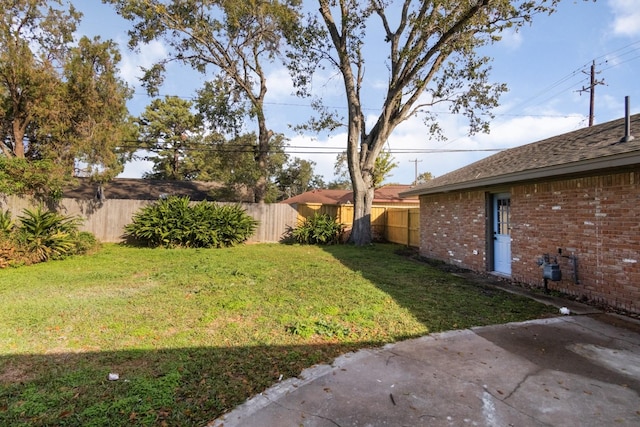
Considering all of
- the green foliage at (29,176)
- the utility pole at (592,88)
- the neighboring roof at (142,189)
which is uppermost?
the utility pole at (592,88)

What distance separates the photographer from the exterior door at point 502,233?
7.35 metres

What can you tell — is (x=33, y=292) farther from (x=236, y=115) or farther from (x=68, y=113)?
(x=236, y=115)

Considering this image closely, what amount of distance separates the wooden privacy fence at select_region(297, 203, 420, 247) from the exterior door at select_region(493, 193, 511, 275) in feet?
17.1

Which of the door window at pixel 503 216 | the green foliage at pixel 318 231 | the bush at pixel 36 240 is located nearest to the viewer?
the door window at pixel 503 216

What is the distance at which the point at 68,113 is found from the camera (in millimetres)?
10531

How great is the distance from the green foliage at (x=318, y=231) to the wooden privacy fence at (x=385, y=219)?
682mm

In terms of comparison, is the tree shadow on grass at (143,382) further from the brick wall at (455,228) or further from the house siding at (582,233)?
the brick wall at (455,228)

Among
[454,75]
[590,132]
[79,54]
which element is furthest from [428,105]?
[79,54]

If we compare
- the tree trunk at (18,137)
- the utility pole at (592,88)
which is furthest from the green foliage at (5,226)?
the utility pole at (592,88)

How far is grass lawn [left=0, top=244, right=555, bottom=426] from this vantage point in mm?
2486

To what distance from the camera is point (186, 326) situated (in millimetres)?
4020

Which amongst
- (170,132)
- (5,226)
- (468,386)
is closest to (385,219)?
(5,226)

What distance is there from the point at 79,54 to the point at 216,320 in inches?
433

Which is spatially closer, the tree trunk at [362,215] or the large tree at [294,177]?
the tree trunk at [362,215]
